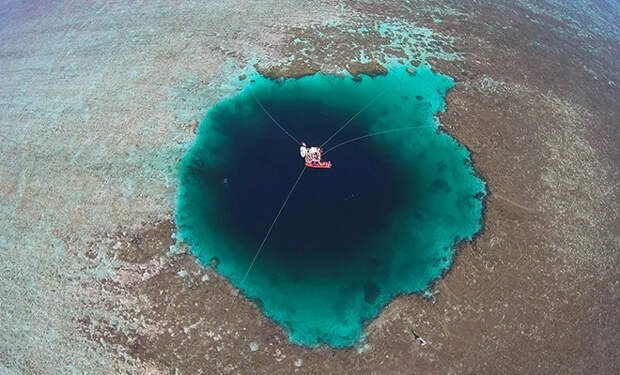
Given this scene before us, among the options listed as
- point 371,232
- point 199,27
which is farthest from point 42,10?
point 371,232

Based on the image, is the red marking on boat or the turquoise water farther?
the red marking on boat

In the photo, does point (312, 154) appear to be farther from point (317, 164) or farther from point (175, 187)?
point (175, 187)

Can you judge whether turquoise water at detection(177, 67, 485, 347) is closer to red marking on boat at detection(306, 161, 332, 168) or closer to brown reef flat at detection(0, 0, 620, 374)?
red marking on boat at detection(306, 161, 332, 168)

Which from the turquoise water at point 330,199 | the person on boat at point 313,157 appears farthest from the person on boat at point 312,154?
the turquoise water at point 330,199

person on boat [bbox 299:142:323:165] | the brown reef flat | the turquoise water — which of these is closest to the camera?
the brown reef flat

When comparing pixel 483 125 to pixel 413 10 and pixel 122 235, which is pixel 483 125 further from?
pixel 122 235

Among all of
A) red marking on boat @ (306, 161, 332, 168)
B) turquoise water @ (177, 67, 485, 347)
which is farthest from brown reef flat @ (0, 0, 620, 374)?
red marking on boat @ (306, 161, 332, 168)

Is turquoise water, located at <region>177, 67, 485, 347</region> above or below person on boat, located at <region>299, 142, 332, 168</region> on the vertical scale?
below

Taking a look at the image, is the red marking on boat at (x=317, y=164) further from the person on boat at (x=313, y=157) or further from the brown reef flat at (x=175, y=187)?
the brown reef flat at (x=175, y=187)

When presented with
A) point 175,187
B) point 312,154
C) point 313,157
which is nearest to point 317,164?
point 313,157
